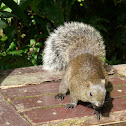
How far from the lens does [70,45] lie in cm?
326

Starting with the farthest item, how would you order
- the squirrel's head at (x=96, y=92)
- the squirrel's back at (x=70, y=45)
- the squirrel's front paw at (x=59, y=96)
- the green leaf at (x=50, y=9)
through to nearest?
the green leaf at (x=50, y=9)
the squirrel's back at (x=70, y=45)
the squirrel's front paw at (x=59, y=96)
the squirrel's head at (x=96, y=92)

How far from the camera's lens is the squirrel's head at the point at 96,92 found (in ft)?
7.68

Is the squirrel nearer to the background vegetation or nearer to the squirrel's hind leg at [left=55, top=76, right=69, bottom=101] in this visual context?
the squirrel's hind leg at [left=55, top=76, right=69, bottom=101]

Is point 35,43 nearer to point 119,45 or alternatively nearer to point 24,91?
point 119,45

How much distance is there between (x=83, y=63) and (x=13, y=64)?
1.89 metres

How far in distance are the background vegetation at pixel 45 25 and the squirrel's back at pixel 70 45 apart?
421 mm

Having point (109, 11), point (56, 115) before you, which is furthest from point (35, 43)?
point (56, 115)

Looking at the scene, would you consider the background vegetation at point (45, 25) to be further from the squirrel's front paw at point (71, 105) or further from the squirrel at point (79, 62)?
the squirrel's front paw at point (71, 105)

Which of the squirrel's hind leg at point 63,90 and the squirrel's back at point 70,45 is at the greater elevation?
the squirrel's back at point 70,45

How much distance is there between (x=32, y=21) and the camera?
5062 mm

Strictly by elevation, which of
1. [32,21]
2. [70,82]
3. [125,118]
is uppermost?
[32,21]

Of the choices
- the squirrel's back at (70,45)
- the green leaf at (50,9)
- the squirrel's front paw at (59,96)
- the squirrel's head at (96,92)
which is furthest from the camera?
the green leaf at (50,9)

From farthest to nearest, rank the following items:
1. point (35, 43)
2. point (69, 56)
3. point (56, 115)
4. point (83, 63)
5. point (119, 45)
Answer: point (119, 45)
point (35, 43)
point (69, 56)
point (83, 63)
point (56, 115)

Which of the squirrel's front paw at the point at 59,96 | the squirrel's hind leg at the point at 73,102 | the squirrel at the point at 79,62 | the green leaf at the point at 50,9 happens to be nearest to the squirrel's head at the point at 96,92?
the squirrel at the point at 79,62
